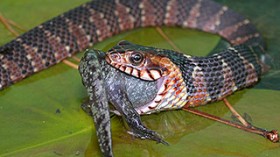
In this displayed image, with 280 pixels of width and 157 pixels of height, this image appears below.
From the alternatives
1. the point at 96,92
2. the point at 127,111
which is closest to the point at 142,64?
the point at 127,111

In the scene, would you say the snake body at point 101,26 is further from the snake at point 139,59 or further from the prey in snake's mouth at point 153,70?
the prey in snake's mouth at point 153,70

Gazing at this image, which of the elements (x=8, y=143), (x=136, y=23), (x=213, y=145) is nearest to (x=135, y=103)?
(x=213, y=145)

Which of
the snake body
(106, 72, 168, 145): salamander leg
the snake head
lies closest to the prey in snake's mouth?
the snake head

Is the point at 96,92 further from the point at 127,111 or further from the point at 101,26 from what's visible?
the point at 101,26

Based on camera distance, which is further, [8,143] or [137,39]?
[137,39]

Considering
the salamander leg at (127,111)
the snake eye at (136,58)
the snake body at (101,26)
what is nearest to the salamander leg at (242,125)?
the salamander leg at (127,111)

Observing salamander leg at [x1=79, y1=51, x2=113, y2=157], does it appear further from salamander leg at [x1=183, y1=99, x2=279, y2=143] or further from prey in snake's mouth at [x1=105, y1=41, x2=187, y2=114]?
salamander leg at [x1=183, y1=99, x2=279, y2=143]

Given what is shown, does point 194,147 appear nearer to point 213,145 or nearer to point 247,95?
point 213,145
